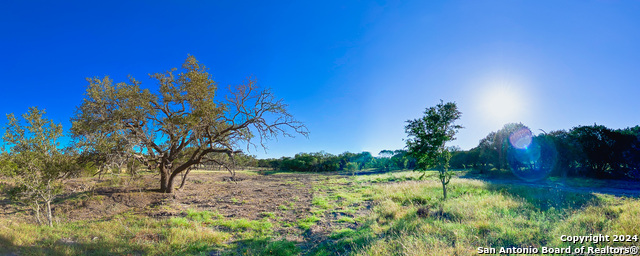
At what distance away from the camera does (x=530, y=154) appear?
35.5 metres

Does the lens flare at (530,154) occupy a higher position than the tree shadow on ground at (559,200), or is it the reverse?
the lens flare at (530,154)

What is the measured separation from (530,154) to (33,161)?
5087 cm

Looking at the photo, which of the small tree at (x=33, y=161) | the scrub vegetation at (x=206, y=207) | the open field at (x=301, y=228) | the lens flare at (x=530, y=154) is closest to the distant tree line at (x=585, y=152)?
the lens flare at (x=530, y=154)

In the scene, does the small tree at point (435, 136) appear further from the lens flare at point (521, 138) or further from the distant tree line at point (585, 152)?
the lens flare at point (521, 138)

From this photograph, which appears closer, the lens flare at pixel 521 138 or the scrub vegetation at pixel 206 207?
the scrub vegetation at pixel 206 207

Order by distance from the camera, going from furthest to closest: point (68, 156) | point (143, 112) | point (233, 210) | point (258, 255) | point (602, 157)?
point (602, 157)
point (143, 112)
point (233, 210)
point (68, 156)
point (258, 255)

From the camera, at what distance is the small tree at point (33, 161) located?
30.8ft

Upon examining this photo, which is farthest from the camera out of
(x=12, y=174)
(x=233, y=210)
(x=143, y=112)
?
(x=143, y=112)

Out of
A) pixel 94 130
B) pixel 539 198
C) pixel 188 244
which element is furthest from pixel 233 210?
pixel 539 198

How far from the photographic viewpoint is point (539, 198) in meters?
14.6

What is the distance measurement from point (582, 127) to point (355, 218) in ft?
134

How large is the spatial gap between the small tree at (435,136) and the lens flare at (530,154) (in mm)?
28491

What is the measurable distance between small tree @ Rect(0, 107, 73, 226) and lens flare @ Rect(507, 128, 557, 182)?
46873mm

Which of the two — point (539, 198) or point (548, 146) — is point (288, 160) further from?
point (539, 198)
